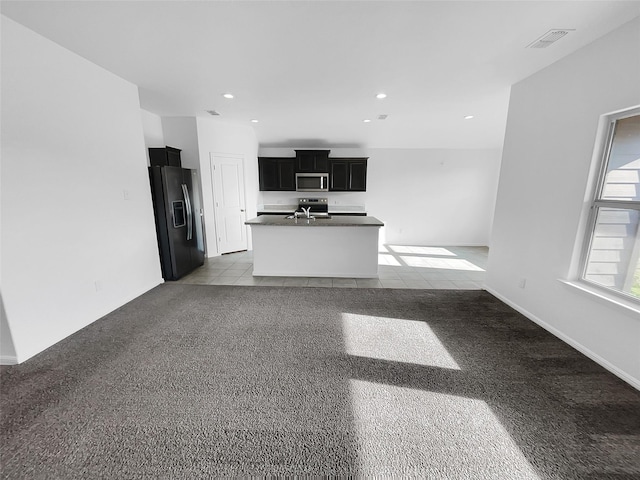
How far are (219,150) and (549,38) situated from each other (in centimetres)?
493

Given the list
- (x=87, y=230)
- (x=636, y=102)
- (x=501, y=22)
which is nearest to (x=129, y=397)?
(x=87, y=230)

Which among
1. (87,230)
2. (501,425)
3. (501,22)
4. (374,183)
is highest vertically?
(501,22)

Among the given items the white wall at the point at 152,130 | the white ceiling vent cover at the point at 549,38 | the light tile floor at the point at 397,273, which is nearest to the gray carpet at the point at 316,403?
the light tile floor at the point at 397,273

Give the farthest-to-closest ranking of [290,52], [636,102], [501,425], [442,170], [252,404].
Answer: [442,170]
[290,52]
[636,102]
[252,404]
[501,425]

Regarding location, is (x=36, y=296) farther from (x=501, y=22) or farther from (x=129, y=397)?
(x=501, y=22)

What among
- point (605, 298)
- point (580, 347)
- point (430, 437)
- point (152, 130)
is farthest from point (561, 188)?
point (152, 130)

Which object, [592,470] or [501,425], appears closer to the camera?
[592,470]

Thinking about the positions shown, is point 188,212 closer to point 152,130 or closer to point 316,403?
point 152,130

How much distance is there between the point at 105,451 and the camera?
139 centimetres

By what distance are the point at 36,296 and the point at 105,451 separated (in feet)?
5.40

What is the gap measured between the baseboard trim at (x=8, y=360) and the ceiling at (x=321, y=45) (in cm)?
265

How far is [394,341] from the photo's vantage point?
241 centimetres

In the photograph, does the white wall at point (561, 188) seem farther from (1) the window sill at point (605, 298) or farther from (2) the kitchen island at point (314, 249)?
(2) the kitchen island at point (314, 249)

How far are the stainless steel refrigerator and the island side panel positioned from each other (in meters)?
1.12
